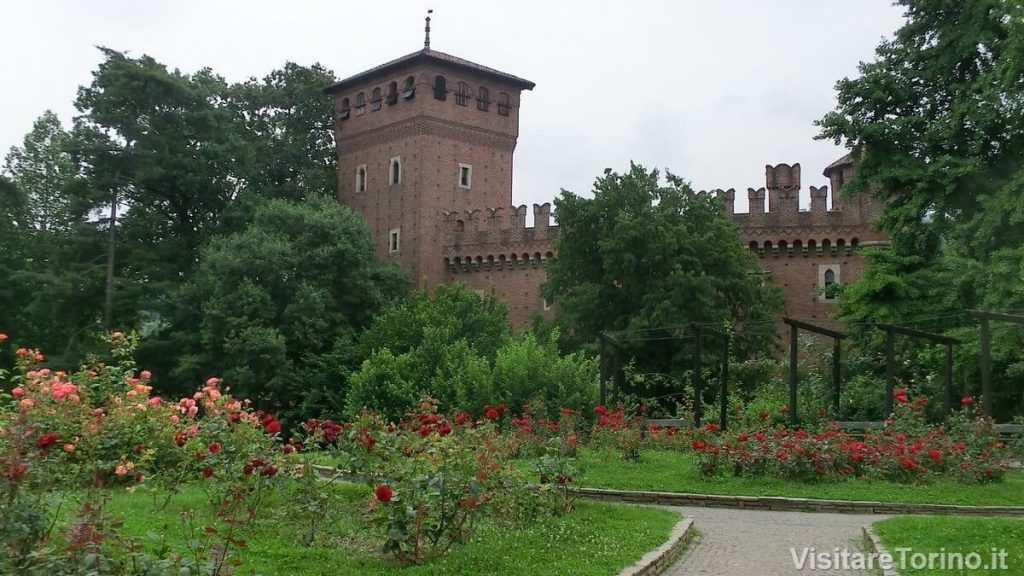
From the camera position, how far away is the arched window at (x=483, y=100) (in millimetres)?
44000

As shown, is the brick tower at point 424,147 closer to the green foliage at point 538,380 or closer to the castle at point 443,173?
the castle at point 443,173

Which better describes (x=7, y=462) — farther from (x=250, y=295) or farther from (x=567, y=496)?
(x=250, y=295)

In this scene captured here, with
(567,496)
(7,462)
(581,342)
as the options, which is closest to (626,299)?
(581,342)

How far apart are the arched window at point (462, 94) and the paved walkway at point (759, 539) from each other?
32.3m

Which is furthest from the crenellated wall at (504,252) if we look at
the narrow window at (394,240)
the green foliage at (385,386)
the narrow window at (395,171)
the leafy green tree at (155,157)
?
the green foliage at (385,386)

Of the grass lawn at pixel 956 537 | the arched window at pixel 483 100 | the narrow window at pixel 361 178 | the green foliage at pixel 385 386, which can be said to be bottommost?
the grass lawn at pixel 956 537

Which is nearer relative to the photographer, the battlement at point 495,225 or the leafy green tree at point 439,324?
the leafy green tree at point 439,324

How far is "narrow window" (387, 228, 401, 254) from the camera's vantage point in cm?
4311

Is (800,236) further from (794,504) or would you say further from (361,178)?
(794,504)

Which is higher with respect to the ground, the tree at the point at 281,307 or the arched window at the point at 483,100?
the arched window at the point at 483,100

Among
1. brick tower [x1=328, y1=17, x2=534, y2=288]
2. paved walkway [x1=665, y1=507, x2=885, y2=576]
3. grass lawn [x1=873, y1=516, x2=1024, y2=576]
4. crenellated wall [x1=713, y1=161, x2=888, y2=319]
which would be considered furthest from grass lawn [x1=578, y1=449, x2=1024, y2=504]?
brick tower [x1=328, y1=17, x2=534, y2=288]

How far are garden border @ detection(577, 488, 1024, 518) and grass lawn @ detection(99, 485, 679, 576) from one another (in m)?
2.22

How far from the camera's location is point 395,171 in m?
43.6

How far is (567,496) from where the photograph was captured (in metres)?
11.0
